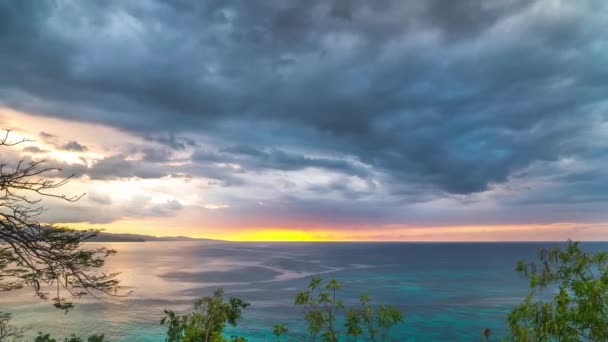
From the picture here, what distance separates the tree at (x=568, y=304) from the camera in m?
8.88

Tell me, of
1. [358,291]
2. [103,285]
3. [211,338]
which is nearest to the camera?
[103,285]

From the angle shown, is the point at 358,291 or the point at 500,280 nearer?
the point at 358,291

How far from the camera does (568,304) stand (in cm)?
962

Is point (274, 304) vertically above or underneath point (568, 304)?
underneath

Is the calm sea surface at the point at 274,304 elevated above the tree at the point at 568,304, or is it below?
below

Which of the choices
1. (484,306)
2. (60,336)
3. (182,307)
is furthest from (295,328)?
(484,306)

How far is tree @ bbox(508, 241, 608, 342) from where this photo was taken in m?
8.88

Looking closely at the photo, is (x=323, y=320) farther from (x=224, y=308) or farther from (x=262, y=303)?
(x=262, y=303)

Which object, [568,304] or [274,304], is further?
[274,304]

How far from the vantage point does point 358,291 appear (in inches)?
3546

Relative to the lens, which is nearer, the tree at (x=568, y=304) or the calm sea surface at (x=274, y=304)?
the tree at (x=568, y=304)

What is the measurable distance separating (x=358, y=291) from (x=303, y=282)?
20.4 m

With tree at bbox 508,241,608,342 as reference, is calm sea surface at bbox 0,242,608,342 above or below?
below

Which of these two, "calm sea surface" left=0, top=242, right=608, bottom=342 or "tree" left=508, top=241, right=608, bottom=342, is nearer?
"tree" left=508, top=241, right=608, bottom=342
